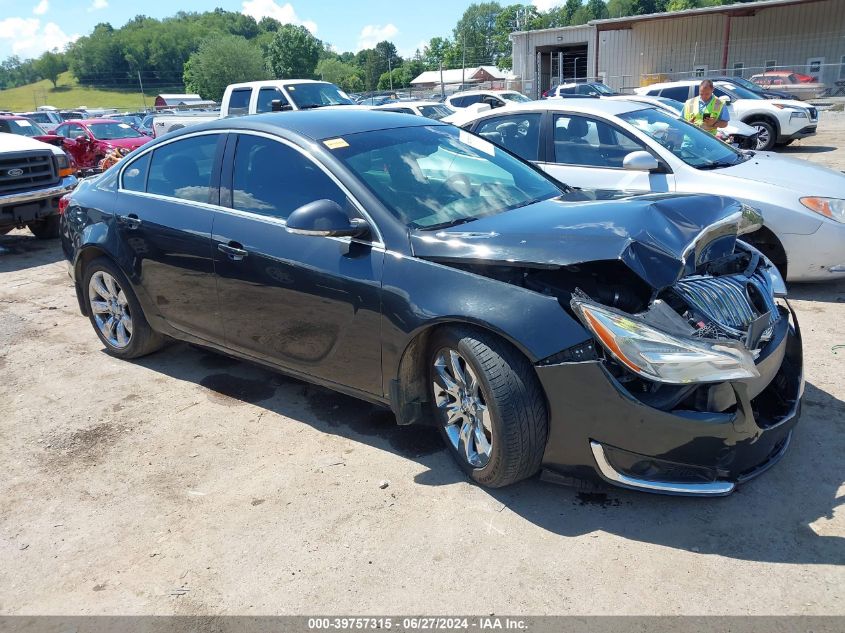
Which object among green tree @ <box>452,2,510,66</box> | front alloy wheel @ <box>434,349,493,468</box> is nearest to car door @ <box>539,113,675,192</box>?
front alloy wheel @ <box>434,349,493,468</box>

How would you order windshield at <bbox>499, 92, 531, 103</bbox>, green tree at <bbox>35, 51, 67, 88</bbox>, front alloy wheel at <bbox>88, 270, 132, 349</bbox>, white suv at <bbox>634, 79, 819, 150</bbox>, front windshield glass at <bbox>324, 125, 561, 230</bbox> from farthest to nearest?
green tree at <bbox>35, 51, 67, 88</bbox>, windshield at <bbox>499, 92, 531, 103</bbox>, white suv at <bbox>634, 79, 819, 150</bbox>, front alloy wheel at <bbox>88, 270, 132, 349</bbox>, front windshield glass at <bbox>324, 125, 561, 230</bbox>

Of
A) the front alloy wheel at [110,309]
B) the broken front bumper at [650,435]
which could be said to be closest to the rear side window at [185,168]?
the front alloy wheel at [110,309]

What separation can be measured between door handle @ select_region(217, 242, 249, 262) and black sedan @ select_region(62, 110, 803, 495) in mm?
19

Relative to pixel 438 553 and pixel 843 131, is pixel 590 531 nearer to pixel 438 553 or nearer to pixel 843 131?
pixel 438 553

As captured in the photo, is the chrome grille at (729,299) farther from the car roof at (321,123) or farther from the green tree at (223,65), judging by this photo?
the green tree at (223,65)

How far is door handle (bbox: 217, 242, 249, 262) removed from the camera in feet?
13.1

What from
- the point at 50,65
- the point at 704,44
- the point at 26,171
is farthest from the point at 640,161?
the point at 50,65

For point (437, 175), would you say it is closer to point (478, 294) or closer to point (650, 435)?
point (478, 294)

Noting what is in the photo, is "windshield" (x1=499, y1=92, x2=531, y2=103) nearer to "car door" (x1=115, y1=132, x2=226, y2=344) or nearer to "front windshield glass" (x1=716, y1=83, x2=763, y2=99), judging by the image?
"front windshield glass" (x1=716, y1=83, x2=763, y2=99)

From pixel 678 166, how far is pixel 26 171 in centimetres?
839

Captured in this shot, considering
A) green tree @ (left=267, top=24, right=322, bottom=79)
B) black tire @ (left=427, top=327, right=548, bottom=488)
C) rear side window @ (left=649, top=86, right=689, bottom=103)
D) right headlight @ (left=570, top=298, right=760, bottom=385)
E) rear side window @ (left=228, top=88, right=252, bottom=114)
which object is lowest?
black tire @ (left=427, top=327, right=548, bottom=488)

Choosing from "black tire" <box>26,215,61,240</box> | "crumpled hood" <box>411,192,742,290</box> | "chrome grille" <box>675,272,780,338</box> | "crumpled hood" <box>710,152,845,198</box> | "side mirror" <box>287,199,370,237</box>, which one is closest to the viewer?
"crumpled hood" <box>411,192,742,290</box>

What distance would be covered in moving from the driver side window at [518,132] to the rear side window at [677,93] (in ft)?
43.7

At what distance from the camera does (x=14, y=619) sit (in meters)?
2.73
